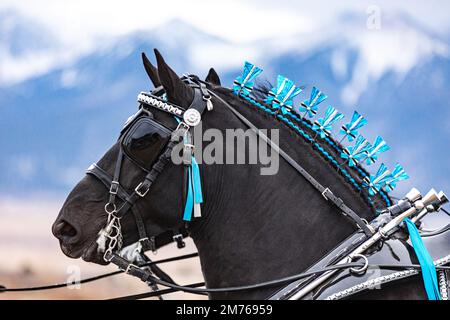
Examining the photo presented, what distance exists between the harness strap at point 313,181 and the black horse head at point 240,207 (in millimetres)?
28

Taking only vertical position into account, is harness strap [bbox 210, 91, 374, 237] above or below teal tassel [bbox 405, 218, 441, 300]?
above

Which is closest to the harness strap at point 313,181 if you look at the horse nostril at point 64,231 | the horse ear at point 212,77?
the horse ear at point 212,77

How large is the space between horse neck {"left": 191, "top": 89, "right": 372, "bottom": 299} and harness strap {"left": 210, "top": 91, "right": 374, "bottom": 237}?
0.03 metres

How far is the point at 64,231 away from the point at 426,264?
1563 millimetres

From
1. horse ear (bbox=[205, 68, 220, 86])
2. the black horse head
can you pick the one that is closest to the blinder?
the black horse head

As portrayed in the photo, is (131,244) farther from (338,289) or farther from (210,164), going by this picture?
(338,289)

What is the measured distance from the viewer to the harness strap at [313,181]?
8.48ft

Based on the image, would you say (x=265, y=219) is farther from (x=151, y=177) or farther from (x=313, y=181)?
(x=151, y=177)

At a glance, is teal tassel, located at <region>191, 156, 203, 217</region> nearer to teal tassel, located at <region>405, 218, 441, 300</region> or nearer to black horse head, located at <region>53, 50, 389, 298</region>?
black horse head, located at <region>53, 50, 389, 298</region>

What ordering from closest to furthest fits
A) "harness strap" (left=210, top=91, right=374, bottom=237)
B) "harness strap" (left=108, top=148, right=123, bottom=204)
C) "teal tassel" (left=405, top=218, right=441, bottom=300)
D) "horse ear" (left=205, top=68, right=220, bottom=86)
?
1. "teal tassel" (left=405, top=218, right=441, bottom=300)
2. "harness strap" (left=210, top=91, right=374, bottom=237)
3. "harness strap" (left=108, top=148, right=123, bottom=204)
4. "horse ear" (left=205, top=68, right=220, bottom=86)

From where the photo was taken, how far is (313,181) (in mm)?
2676

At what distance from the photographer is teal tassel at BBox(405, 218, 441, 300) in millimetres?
2354

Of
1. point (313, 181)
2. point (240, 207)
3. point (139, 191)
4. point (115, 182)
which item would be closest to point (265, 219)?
point (240, 207)

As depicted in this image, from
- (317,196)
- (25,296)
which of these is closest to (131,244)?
(317,196)
